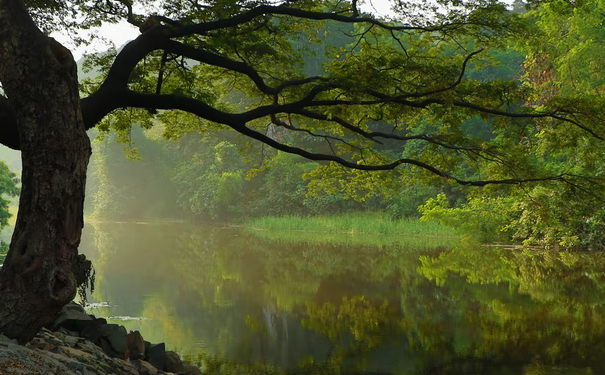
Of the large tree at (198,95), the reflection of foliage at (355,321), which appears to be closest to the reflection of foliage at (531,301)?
the reflection of foliage at (355,321)

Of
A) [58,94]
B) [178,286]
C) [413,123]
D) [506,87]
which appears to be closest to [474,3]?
[506,87]

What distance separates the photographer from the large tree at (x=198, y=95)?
5727mm

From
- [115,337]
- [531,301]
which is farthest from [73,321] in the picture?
[531,301]

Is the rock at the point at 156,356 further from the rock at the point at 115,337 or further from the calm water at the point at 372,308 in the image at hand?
the calm water at the point at 372,308

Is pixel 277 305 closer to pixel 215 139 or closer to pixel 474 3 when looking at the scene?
pixel 474 3

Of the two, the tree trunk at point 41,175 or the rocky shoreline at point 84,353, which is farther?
the tree trunk at point 41,175

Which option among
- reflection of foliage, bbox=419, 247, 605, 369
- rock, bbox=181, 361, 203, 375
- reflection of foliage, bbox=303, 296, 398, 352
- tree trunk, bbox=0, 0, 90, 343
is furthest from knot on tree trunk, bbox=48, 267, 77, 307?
reflection of foliage, bbox=419, 247, 605, 369

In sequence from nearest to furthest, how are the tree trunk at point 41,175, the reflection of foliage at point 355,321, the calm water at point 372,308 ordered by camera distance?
the tree trunk at point 41,175 → the calm water at point 372,308 → the reflection of foliage at point 355,321

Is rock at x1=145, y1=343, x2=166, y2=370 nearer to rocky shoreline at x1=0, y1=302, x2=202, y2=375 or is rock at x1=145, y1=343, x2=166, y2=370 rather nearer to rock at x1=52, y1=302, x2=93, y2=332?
rocky shoreline at x1=0, y1=302, x2=202, y2=375

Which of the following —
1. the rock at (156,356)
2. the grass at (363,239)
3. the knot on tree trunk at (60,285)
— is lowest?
the rock at (156,356)

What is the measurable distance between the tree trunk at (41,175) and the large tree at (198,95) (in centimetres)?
1

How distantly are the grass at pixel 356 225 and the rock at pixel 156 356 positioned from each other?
21.5 m

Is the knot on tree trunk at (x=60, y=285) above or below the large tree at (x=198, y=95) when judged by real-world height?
below

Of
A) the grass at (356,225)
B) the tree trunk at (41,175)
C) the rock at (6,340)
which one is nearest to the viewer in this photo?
the rock at (6,340)
